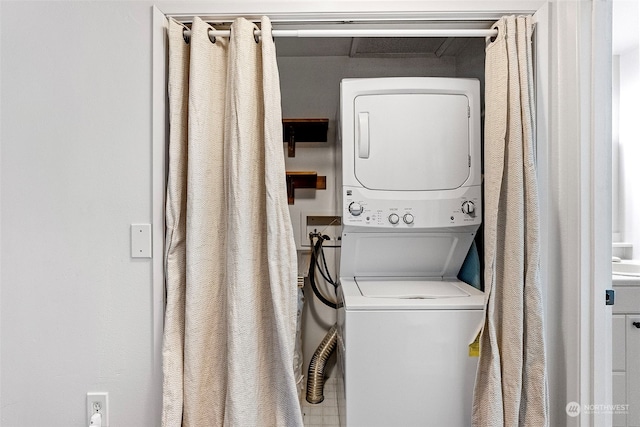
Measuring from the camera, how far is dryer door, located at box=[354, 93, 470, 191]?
1.59m

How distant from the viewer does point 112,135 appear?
1384 millimetres

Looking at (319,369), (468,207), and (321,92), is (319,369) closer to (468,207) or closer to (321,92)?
(468,207)

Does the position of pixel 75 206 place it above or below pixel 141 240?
above

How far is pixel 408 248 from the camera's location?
1720 mm

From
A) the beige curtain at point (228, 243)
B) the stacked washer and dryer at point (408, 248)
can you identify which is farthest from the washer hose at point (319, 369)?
the beige curtain at point (228, 243)

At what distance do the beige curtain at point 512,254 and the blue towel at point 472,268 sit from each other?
1.21 feet

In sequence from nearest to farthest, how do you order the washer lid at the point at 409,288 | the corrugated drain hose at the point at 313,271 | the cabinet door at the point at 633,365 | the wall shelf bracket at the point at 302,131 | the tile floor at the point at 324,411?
1. the washer lid at the point at 409,288
2. the cabinet door at the point at 633,365
3. the tile floor at the point at 324,411
4. the wall shelf bracket at the point at 302,131
5. the corrugated drain hose at the point at 313,271

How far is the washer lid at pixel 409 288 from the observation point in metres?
1.50

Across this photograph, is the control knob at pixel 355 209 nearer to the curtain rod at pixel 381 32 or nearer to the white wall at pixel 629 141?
the curtain rod at pixel 381 32

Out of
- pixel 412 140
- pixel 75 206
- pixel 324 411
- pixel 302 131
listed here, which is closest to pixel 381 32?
pixel 412 140

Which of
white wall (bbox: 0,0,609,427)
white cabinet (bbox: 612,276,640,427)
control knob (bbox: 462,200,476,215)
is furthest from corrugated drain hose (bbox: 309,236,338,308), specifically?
white cabinet (bbox: 612,276,640,427)

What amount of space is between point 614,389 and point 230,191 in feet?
6.11

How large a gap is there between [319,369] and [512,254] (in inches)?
47.8

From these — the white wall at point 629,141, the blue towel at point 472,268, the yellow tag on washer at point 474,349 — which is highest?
the white wall at point 629,141
